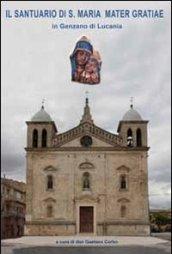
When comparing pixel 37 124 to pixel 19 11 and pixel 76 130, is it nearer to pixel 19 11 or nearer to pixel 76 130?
pixel 76 130

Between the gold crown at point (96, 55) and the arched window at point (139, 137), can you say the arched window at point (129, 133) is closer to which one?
the arched window at point (139, 137)

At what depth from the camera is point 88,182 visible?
3541 cm

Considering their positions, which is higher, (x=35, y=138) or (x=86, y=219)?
(x=35, y=138)

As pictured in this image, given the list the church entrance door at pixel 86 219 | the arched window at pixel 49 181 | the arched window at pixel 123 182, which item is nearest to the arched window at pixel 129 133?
the arched window at pixel 123 182

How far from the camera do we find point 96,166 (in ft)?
116

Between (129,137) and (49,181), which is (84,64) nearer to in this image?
(49,181)

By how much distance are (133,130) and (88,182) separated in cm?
501

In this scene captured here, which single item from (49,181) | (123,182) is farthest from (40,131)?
(123,182)

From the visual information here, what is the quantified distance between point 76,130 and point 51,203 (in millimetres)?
5751

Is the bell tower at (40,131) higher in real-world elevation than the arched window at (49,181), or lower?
higher

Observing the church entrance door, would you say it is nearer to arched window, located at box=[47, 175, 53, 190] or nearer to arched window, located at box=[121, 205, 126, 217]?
arched window, located at box=[121, 205, 126, 217]

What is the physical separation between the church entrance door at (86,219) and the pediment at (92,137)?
470 centimetres

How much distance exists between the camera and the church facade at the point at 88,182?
1362 inches

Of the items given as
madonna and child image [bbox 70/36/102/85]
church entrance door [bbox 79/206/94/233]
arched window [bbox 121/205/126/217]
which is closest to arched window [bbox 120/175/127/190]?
arched window [bbox 121/205/126/217]
